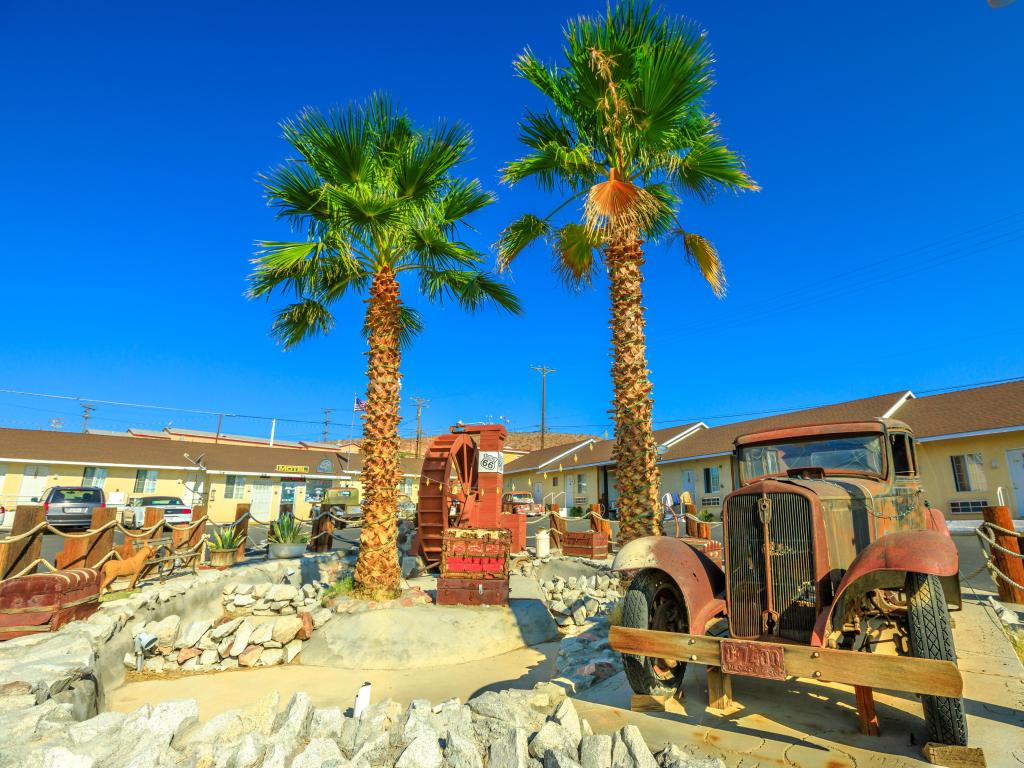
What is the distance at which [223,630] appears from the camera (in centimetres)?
802

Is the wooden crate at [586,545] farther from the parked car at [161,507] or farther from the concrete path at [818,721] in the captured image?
the parked car at [161,507]

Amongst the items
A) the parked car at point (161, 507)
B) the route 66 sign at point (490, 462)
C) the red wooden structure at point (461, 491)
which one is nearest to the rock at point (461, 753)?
the red wooden structure at point (461, 491)

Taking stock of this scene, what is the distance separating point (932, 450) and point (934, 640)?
1890 centimetres

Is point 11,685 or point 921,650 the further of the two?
point 11,685

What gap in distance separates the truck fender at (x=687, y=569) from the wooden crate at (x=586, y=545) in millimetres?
8930

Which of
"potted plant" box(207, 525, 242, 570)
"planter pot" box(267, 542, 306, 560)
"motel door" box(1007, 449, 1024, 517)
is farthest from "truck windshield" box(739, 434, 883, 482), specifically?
"motel door" box(1007, 449, 1024, 517)

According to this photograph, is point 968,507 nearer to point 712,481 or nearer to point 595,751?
point 712,481

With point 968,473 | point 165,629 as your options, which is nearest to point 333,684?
point 165,629

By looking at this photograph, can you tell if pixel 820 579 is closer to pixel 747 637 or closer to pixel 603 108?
pixel 747 637

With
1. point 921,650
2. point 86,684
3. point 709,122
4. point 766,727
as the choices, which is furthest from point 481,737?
point 709,122

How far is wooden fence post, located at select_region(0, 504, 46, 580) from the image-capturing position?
646cm

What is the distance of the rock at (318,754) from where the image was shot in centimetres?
303

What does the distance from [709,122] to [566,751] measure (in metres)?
9.30

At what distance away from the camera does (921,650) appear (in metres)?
3.39
